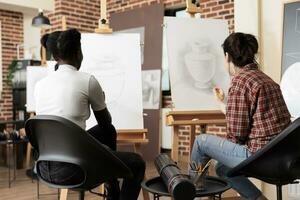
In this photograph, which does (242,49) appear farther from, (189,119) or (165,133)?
(165,133)

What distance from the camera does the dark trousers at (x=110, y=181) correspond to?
72.1 inches

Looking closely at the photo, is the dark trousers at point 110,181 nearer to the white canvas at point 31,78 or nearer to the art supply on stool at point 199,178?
the art supply on stool at point 199,178

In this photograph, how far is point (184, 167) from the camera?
16.3ft

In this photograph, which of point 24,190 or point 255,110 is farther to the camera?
point 24,190

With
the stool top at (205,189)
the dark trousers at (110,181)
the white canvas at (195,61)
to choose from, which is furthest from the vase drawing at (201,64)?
the stool top at (205,189)

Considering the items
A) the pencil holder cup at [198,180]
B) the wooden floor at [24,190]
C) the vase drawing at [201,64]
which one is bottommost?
the wooden floor at [24,190]

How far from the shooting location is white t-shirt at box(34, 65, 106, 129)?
1.96 m

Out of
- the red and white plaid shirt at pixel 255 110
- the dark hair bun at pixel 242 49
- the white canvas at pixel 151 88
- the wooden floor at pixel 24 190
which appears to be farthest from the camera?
the white canvas at pixel 151 88

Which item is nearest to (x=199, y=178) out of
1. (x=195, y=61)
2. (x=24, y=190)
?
(x=195, y=61)

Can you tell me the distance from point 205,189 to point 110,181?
506 mm

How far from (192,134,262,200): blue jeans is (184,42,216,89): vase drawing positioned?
1.16 m

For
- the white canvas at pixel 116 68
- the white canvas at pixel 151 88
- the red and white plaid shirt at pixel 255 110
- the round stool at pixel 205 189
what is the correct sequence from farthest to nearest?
the white canvas at pixel 151 88 < the white canvas at pixel 116 68 < the red and white plaid shirt at pixel 255 110 < the round stool at pixel 205 189

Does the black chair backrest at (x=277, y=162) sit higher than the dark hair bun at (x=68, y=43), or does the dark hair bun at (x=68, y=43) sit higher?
Answer: the dark hair bun at (x=68, y=43)

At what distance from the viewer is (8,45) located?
7438 millimetres
